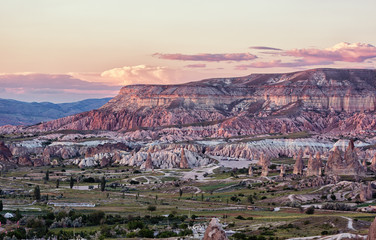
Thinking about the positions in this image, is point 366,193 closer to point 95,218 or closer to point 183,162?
point 95,218

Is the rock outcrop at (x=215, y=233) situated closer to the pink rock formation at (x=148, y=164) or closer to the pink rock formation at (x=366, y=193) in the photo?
the pink rock formation at (x=366, y=193)

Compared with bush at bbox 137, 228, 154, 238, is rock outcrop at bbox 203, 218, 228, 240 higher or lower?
higher

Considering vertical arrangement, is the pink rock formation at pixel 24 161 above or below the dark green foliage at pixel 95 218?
below

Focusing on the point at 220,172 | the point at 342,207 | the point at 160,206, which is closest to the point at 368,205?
the point at 342,207

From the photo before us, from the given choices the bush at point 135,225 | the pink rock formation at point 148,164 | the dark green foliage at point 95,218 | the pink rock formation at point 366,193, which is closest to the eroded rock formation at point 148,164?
the pink rock formation at point 148,164

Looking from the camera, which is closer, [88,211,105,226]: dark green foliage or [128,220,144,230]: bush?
[128,220,144,230]: bush

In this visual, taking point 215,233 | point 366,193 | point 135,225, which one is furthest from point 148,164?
point 215,233

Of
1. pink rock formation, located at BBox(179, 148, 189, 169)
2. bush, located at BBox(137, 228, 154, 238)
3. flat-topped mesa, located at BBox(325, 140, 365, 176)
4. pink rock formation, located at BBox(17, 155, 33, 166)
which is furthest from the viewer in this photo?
pink rock formation, located at BBox(17, 155, 33, 166)

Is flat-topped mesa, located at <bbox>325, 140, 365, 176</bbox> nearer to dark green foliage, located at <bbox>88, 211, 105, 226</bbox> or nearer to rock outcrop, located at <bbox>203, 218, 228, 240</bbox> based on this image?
dark green foliage, located at <bbox>88, 211, 105, 226</bbox>

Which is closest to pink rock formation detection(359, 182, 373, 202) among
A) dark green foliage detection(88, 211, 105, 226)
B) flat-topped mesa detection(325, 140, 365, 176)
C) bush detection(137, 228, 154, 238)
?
flat-topped mesa detection(325, 140, 365, 176)

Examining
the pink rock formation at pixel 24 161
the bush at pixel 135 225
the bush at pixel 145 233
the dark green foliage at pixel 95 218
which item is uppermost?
the bush at pixel 145 233

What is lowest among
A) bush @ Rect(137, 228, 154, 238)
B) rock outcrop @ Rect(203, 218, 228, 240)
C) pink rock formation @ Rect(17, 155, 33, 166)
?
pink rock formation @ Rect(17, 155, 33, 166)

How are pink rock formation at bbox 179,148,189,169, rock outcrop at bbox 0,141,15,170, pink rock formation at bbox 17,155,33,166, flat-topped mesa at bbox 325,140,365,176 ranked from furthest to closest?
pink rock formation at bbox 17,155,33,166 → pink rock formation at bbox 179,148,189,169 → rock outcrop at bbox 0,141,15,170 → flat-topped mesa at bbox 325,140,365,176
